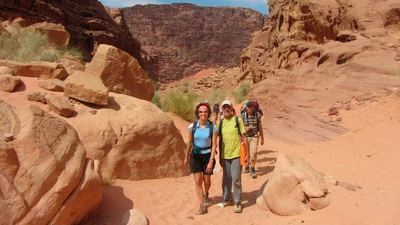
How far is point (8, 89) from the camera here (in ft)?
16.4

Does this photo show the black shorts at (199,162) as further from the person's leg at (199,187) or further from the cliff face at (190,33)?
the cliff face at (190,33)

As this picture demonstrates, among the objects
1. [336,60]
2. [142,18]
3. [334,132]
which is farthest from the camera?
[142,18]

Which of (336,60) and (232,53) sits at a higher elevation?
(336,60)

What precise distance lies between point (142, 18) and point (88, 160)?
284ft

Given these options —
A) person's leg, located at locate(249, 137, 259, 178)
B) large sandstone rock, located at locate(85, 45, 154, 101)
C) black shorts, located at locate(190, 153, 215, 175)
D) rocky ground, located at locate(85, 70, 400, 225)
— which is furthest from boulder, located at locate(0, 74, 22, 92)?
person's leg, located at locate(249, 137, 259, 178)

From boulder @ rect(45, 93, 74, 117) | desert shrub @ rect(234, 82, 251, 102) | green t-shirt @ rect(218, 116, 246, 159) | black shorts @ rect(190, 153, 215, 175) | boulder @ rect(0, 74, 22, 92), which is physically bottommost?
desert shrub @ rect(234, 82, 251, 102)

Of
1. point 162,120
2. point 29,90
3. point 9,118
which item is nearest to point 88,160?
point 9,118

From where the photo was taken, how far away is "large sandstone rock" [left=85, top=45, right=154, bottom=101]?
7.09 m

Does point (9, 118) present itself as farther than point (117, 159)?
No

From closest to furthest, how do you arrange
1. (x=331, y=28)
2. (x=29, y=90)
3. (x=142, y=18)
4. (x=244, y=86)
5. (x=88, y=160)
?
(x=88, y=160) → (x=29, y=90) → (x=331, y=28) → (x=244, y=86) → (x=142, y=18)

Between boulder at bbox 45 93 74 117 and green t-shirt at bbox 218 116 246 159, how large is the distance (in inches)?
91.5

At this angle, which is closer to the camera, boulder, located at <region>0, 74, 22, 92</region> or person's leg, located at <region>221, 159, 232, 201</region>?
Answer: person's leg, located at <region>221, 159, 232, 201</region>

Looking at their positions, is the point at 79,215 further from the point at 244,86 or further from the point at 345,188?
the point at 244,86

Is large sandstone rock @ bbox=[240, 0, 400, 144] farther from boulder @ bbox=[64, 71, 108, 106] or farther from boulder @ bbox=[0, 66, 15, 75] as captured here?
boulder @ bbox=[0, 66, 15, 75]
